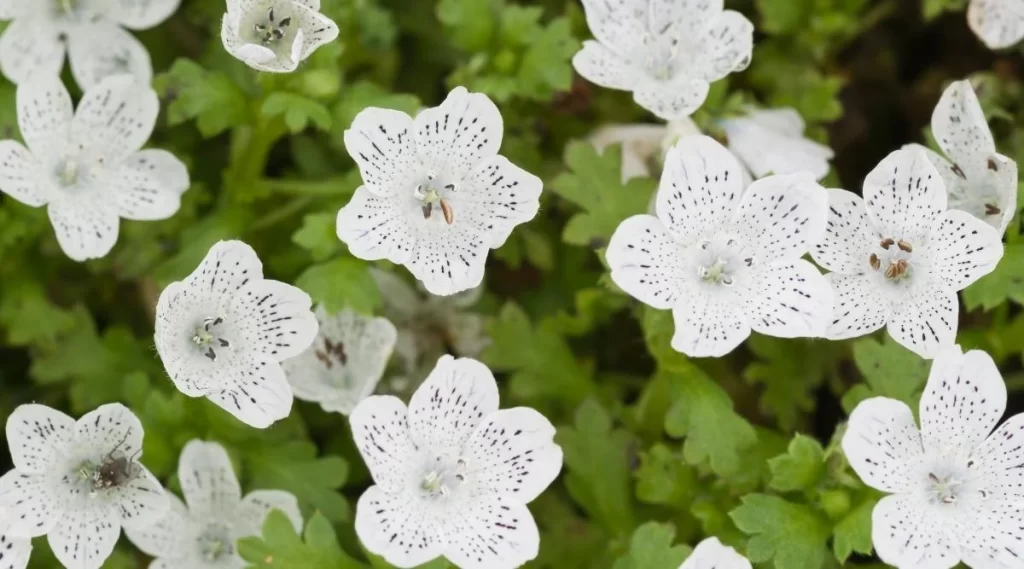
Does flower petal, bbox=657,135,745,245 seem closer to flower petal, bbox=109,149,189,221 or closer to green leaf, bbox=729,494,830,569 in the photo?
green leaf, bbox=729,494,830,569

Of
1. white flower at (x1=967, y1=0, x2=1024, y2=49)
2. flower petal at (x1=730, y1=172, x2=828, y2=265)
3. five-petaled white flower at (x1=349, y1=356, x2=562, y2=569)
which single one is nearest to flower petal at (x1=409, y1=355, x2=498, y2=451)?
five-petaled white flower at (x1=349, y1=356, x2=562, y2=569)

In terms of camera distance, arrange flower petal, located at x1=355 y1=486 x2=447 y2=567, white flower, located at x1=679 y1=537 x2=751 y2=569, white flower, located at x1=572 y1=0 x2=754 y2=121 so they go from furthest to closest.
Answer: white flower, located at x1=572 y1=0 x2=754 y2=121, white flower, located at x1=679 y1=537 x2=751 y2=569, flower petal, located at x1=355 y1=486 x2=447 y2=567

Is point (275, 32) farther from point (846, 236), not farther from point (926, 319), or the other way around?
point (926, 319)

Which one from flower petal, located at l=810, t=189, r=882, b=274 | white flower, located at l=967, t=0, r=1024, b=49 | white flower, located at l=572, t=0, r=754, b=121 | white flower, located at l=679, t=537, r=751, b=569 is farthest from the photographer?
white flower, located at l=967, t=0, r=1024, b=49

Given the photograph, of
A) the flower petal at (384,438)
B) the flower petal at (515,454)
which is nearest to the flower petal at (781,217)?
the flower petal at (515,454)

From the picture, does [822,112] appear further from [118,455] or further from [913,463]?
[118,455]

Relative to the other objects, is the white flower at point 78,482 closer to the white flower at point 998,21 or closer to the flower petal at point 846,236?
the flower petal at point 846,236
